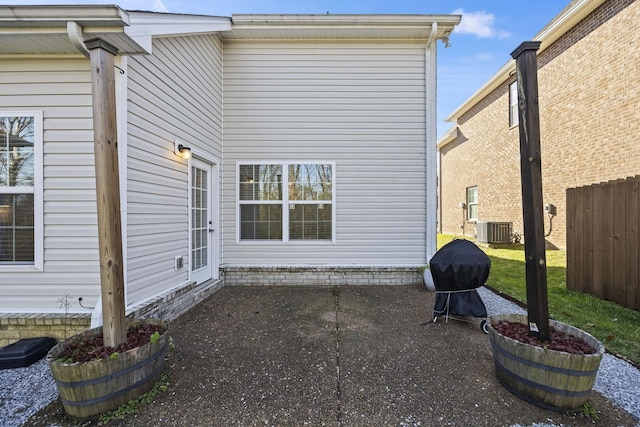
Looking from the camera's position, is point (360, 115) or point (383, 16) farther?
point (360, 115)

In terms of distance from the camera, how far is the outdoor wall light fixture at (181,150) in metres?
3.98

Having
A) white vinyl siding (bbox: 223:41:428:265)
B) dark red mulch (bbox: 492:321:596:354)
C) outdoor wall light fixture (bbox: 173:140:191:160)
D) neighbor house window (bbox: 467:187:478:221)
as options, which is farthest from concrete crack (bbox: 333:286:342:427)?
neighbor house window (bbox: 467:187:478:221)

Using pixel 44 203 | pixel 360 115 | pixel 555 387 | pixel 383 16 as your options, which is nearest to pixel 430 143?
pixel 360 115

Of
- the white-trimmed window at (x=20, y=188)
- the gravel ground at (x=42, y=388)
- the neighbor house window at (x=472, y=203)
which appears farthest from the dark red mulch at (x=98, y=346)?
the neighbor house window at (x=472, y=203)

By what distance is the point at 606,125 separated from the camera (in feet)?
22.7

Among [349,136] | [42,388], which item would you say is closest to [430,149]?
[349,136]

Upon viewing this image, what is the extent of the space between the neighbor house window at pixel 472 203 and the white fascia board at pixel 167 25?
460 inches

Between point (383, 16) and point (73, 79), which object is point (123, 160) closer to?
point (73, 79)

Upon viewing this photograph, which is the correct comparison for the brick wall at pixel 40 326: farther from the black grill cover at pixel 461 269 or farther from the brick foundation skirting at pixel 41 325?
the black grill cover at pixel 461 269

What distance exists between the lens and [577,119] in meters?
7.74

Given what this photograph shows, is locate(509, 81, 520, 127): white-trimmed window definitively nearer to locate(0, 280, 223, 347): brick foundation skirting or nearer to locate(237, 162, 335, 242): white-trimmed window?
locate(237, 162, 335, 242): white-trimmed window

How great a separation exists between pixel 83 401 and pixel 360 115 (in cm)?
530

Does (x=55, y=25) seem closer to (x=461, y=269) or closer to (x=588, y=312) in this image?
(x=461, y=269)

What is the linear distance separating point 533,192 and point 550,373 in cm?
132
